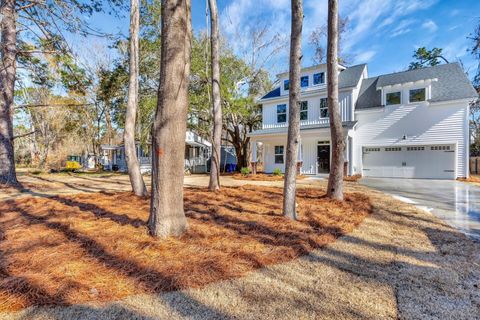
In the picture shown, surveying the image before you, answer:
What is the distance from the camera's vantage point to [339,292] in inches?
88.7

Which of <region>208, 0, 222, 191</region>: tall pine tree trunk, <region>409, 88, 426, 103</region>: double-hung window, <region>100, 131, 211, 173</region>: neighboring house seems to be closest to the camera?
<region>208, 0, 222, 191</region>: tall pine tree trunk

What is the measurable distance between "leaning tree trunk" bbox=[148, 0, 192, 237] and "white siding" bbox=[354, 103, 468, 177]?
A: 45.3 feet

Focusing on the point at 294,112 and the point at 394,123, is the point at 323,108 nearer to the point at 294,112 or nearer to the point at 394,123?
the point at 394,123

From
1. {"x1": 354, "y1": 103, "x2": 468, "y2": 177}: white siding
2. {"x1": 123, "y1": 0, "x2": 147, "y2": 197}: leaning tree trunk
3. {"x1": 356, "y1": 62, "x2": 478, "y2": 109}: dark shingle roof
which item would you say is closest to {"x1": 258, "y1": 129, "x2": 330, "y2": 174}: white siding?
{"x1": 354, "y1": 103, "x2": 468, "y2": 177}: white siding

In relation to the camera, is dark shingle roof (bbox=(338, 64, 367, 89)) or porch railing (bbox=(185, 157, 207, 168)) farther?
porch railing (bbox=(185, 157, 207, 168))

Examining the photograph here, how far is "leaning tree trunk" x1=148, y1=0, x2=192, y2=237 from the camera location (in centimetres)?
351

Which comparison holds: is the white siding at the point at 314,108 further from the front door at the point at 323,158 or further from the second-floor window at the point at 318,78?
the front door at the point at 323,158

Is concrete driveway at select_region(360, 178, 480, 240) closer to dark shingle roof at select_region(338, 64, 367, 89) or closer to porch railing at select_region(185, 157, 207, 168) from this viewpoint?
dark shingle roof at select_region(338, 64, 367, 89)

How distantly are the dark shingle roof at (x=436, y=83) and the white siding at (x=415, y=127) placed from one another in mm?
546

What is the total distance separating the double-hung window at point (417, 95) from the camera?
1326 cm

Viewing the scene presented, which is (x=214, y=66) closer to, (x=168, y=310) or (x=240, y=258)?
(x=240, y=258)

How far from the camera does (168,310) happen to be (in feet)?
6.47

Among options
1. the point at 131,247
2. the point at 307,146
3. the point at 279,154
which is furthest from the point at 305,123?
the point at 131,247

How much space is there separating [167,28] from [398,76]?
50.9 feet
